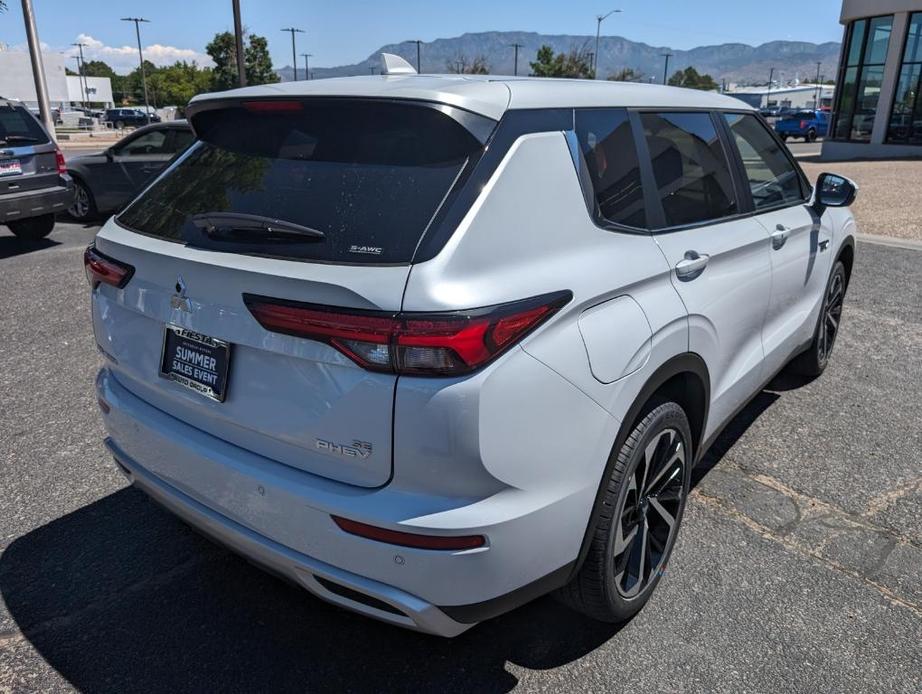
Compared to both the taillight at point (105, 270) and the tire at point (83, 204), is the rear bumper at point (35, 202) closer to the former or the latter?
the tire at point (83, 204)

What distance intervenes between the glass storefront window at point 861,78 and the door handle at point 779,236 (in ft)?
85.9

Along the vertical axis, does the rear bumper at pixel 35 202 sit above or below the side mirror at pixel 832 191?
below

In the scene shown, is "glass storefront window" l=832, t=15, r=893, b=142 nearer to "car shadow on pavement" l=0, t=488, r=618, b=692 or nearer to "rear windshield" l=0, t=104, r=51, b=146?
"rear windshield" l=0, t=104, r=51, b=146

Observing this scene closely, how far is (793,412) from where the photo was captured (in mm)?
4617

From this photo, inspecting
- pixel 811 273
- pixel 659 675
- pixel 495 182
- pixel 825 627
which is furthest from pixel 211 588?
pixel 811 273

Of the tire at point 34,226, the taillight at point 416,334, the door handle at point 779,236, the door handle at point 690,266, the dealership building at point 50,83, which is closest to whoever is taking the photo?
the taillight at point 416,334

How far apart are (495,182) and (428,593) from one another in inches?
44.0

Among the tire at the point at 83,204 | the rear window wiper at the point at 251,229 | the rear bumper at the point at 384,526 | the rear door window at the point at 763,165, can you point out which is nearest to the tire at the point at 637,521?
the rear bumper at the point at 384,526

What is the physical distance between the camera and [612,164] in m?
2.54

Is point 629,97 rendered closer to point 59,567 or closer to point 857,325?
point 59,567

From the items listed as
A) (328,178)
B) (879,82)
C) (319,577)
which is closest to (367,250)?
(328,178)

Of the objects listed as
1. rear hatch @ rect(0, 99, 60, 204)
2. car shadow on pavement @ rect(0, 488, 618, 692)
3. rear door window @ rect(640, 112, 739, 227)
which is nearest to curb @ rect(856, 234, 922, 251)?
rear door window @ rect(640, 112, 739, 227)

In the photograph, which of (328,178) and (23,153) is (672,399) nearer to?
(328,178)

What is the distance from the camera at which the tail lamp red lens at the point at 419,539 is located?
1.94 metres
